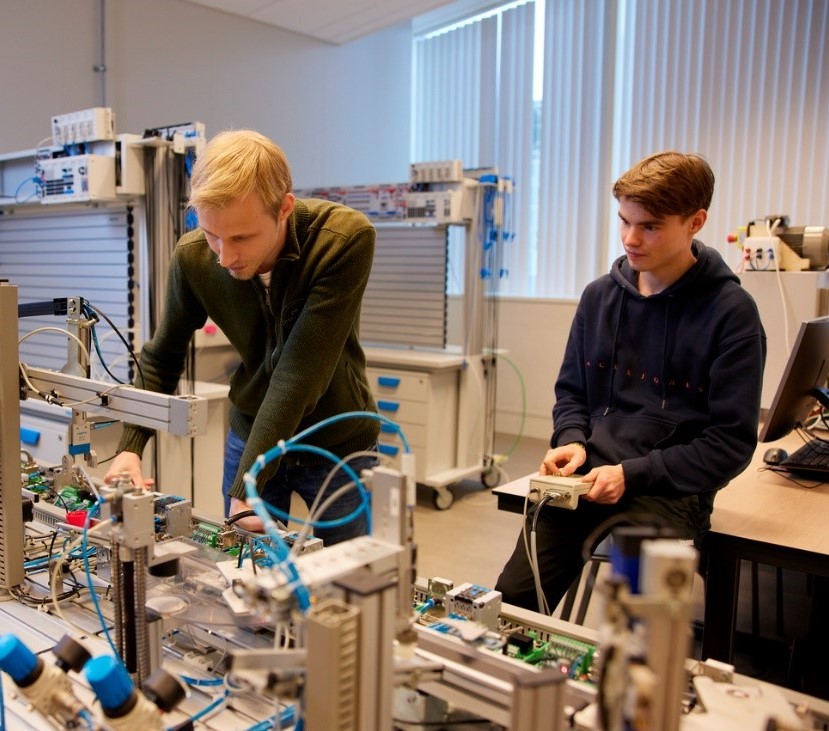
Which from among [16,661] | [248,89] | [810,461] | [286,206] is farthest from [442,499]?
[248,89]

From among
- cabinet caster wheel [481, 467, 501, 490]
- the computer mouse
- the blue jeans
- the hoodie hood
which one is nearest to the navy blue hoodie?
the hoodie hood

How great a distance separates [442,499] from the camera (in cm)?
375

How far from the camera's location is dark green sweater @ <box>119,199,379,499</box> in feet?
4.39

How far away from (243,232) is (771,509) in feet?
4.28

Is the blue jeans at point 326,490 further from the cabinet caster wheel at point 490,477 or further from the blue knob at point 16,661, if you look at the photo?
the cabinet caster wheel at point 490,477

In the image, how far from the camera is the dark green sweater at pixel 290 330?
1.34m

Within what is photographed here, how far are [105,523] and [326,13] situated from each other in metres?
4.64

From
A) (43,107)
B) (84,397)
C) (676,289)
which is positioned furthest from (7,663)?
(43,107)

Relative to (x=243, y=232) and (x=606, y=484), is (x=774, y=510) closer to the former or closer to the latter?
(x=606, y=484)

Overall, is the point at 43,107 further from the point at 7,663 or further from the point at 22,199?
the point at 7,663

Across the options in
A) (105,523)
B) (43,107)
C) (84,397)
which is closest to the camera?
(105,523)

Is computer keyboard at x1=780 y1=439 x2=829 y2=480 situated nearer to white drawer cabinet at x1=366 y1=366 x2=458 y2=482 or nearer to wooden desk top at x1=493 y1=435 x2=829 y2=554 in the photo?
wooden desk top at x1=493 y1=435 x2=829 y2=554

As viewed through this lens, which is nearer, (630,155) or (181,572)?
(181,572)

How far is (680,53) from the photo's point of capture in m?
4.59
